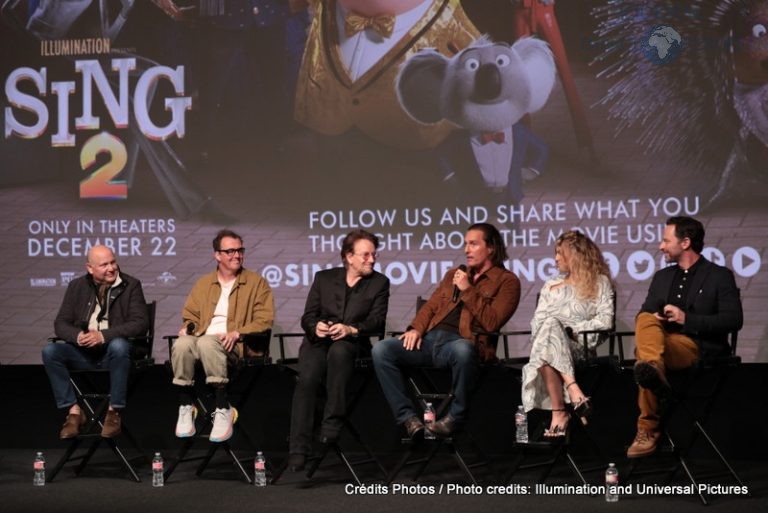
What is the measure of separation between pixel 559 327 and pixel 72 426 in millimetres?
2483

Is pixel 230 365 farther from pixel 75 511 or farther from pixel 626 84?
pixel 626 84

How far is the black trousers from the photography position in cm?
516

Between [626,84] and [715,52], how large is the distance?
475 millimetres

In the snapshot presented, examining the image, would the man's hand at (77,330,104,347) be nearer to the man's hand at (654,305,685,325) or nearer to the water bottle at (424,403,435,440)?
the water bottle at (424,403,435,440)

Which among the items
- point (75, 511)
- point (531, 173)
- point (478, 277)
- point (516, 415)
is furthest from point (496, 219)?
point (75, 511)

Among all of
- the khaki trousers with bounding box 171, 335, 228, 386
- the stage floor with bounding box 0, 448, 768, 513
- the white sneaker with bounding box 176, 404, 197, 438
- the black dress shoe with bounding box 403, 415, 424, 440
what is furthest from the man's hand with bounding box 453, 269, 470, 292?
the white sneaker with bounding box 176, 404, 197, 438

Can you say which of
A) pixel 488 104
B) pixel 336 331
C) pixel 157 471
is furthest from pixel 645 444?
pixel 157 471

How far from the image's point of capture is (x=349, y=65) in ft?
20.6

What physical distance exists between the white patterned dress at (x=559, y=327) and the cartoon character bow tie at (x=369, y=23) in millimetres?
1807

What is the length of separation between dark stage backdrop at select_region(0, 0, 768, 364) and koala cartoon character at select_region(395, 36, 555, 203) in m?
0.02

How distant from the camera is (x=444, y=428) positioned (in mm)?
5012

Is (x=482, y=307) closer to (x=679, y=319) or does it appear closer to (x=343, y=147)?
(x=679, y=319)

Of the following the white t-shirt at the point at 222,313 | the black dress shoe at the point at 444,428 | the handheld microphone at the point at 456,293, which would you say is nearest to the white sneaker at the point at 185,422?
the white t-shirt at the point at 222,313

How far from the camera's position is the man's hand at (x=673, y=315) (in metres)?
4.80
